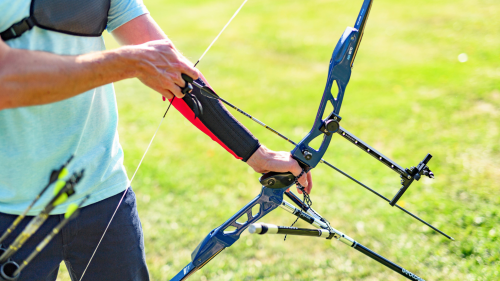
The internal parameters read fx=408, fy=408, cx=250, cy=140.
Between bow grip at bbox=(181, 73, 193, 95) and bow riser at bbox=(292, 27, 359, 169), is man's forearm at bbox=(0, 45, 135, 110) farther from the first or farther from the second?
bow riser at bbox=(292, 27, 359, 169)

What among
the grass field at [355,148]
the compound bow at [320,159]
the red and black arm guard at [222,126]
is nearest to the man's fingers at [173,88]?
the compound bow at [320,159]

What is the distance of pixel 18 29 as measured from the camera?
1.25 m

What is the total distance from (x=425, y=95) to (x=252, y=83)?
A: 261 centimetres

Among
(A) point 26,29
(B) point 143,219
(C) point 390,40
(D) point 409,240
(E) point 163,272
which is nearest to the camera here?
(A) point 26,29

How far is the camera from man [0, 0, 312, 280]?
1.16 metres

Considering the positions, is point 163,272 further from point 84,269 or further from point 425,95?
point 425,95

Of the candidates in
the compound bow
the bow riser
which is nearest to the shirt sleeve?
the compound bow

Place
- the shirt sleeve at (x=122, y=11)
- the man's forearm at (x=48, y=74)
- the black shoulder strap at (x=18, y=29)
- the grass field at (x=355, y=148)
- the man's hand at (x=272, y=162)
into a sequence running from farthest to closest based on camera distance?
the grass field at (x=355, y=148)
the man's hand at (x=272, y=162)
the shirt sleeve at (x=122, y=11)
the black shoulder strap at (x=18, y=29)
the man's forearm at (x=48, y=74)

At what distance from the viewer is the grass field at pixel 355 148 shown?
3.09 metres

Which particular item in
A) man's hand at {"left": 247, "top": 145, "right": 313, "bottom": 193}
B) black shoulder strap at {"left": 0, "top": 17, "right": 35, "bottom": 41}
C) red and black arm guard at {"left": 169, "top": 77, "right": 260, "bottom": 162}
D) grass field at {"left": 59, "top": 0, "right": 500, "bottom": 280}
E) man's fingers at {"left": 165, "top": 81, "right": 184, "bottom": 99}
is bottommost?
grass field at {"left": 59, "top": 0, "right": 500, "bottom": 280}

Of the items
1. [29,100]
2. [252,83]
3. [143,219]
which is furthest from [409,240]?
[252,83]

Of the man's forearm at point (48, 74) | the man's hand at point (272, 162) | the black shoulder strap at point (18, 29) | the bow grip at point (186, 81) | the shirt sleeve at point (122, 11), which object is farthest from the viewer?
the man's hand at point (272, 162)

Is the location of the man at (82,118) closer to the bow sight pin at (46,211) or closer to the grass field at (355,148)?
the bow sight pin at (46,211)

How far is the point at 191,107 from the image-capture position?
160cm
